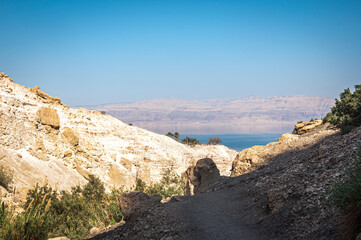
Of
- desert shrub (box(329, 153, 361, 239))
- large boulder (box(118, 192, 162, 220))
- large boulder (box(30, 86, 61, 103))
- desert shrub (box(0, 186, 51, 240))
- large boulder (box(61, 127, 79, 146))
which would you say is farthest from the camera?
large boulder (box(30, 86, 61, 103))

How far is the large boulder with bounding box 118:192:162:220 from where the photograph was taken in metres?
9.66

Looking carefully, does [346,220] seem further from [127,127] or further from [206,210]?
[127,127]

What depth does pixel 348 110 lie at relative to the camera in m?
17.8

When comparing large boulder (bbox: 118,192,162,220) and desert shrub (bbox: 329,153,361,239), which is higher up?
desert shrub (bbox: 329,153,361,239)

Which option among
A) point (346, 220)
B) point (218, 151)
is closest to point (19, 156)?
point (346, 220)

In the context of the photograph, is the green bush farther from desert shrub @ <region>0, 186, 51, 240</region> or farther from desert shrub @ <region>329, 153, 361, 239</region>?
desert shrub @ <region>329, 153, 361, 239</region>

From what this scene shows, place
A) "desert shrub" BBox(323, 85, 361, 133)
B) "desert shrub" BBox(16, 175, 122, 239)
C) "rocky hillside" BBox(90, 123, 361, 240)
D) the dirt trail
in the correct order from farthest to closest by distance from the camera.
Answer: "desert shrub" BBox(323, 85, 361, 133)
"desert shrub" BBox(16, 175, 122, 239)
the dirt trail
"rocky hillside" BBox(90, 123, 361, 240)

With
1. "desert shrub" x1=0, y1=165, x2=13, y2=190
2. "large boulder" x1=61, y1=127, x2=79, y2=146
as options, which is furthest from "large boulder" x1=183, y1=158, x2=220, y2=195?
"large boulder" x1=61, y1=127, x2=79, y2=146

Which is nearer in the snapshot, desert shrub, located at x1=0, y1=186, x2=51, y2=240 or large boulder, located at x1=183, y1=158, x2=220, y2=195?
desert shrub, located at x1=0, y1=186, x2=51, y2=240

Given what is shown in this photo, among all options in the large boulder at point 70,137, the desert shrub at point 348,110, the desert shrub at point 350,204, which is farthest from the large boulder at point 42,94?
the desert shrub at point 350,204

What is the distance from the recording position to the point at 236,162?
1830 centimetres

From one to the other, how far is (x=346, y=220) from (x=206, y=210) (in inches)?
213

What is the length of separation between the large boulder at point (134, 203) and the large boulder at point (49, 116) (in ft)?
75.2

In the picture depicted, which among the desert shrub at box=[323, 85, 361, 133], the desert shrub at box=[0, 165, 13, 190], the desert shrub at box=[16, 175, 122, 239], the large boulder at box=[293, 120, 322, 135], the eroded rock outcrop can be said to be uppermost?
the desert shrub at box=[323, 85, 361, 133]
